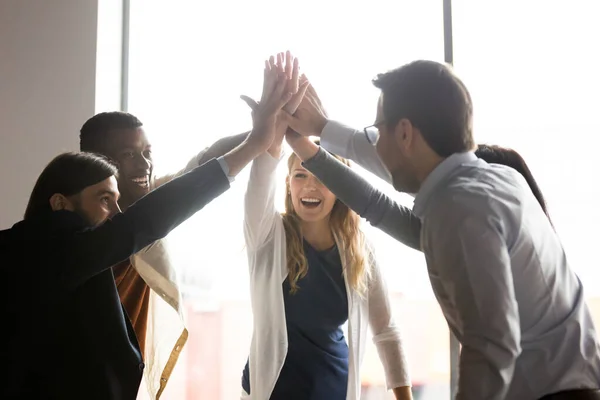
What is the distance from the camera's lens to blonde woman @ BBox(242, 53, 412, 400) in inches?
66.5

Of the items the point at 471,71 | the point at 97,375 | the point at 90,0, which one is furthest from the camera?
the point at 90,0

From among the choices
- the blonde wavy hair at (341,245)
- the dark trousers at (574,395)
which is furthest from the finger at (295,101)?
the dark trousers at (574,395)

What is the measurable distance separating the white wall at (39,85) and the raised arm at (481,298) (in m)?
1.88

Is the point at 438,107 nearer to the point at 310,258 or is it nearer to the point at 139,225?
the point at 139,225

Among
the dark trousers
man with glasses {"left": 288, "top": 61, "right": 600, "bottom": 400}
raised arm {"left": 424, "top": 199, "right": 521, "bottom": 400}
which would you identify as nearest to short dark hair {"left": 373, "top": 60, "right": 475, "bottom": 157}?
man with glasses {"left": 288, "top": 61, "right": 600, "bottom": 400}

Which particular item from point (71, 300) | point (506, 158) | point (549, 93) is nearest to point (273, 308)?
point (71, 300)

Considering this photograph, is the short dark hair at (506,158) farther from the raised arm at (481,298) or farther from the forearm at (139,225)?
the forearm at (139,225)

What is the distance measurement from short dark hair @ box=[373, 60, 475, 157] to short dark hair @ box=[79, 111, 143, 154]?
912 mm

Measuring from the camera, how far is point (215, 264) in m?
2.52

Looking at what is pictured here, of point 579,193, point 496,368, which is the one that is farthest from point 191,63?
point 496,368

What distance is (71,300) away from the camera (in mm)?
1233

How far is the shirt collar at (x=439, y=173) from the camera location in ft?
3.81

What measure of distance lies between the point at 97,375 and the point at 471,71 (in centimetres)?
165

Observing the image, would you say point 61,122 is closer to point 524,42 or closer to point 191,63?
point 191,63
